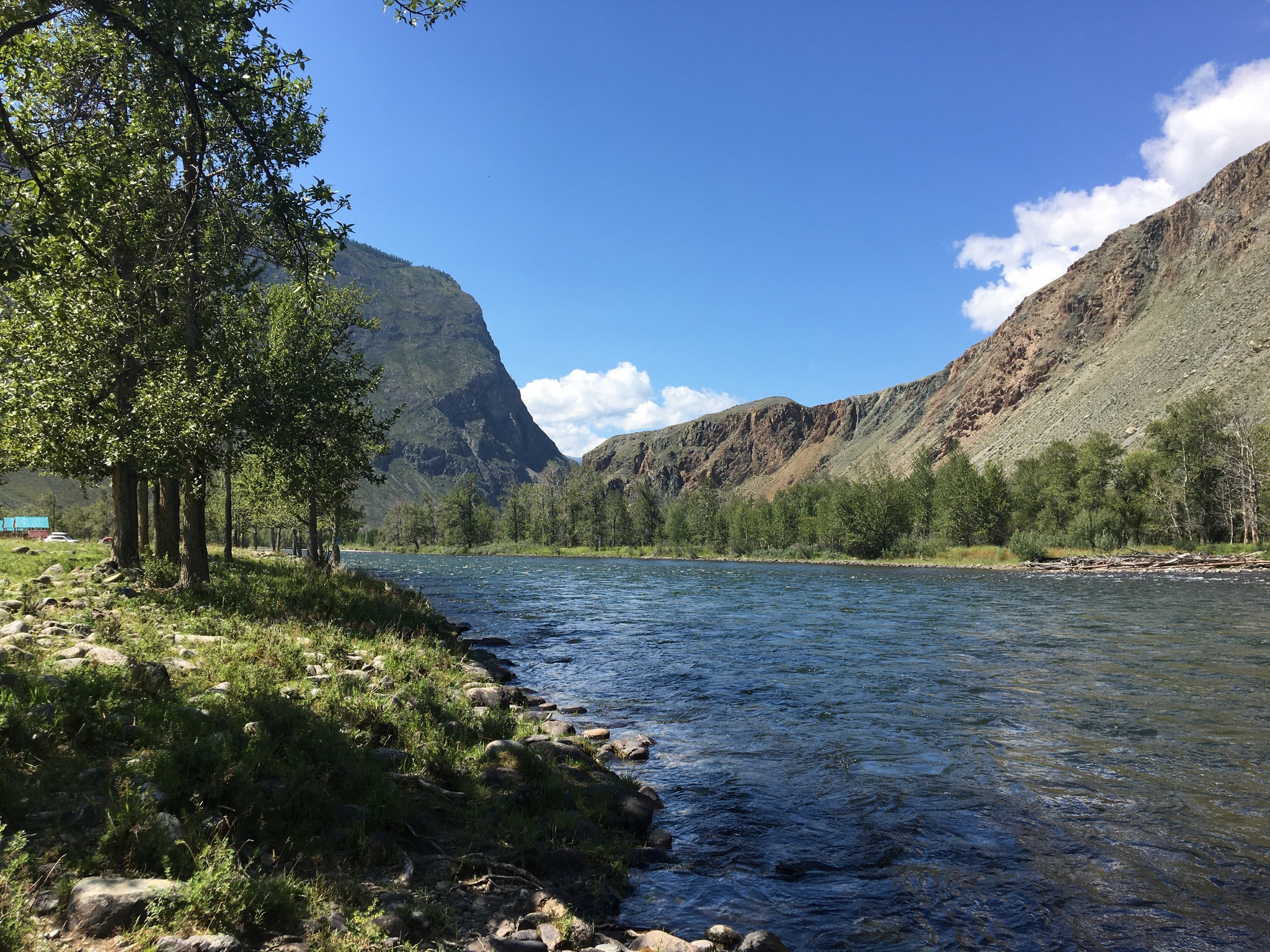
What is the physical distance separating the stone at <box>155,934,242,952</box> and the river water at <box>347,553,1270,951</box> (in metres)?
4.58

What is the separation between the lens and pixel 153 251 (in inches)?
712

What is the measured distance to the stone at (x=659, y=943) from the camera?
670 centimetres

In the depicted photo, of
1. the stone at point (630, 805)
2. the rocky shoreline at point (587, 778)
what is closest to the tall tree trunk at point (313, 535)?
the rocky shoreline at point (587, 778)

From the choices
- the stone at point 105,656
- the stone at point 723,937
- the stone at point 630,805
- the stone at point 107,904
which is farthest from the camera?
the stone at point 630,805

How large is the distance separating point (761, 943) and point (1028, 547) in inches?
3778

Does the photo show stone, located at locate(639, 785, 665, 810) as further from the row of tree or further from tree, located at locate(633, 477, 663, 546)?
tree, located at locate(633, 477, 663, 546)

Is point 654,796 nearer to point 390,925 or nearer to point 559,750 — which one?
point 559,750

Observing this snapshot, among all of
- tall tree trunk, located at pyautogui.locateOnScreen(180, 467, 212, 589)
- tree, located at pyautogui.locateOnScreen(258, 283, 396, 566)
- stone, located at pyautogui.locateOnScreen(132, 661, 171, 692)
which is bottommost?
stone, located at pyautogui.locateOnScreen(132, 661, 171, 692)

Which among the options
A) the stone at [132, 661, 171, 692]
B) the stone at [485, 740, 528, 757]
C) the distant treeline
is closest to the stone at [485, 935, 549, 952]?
the stone at [485, 740, 528, 757]

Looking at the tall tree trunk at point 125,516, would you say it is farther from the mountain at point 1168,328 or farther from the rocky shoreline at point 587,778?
the mountain at point 1168,328

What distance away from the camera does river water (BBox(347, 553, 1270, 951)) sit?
830 centimetres

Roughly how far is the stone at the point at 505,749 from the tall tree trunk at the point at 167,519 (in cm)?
1758

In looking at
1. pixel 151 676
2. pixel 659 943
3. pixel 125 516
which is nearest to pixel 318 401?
pixel 125 516

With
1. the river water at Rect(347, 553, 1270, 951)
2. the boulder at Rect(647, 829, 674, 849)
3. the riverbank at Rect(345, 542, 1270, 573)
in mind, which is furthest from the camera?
the riverbank at Rect(345, 542, 1270, 573)
